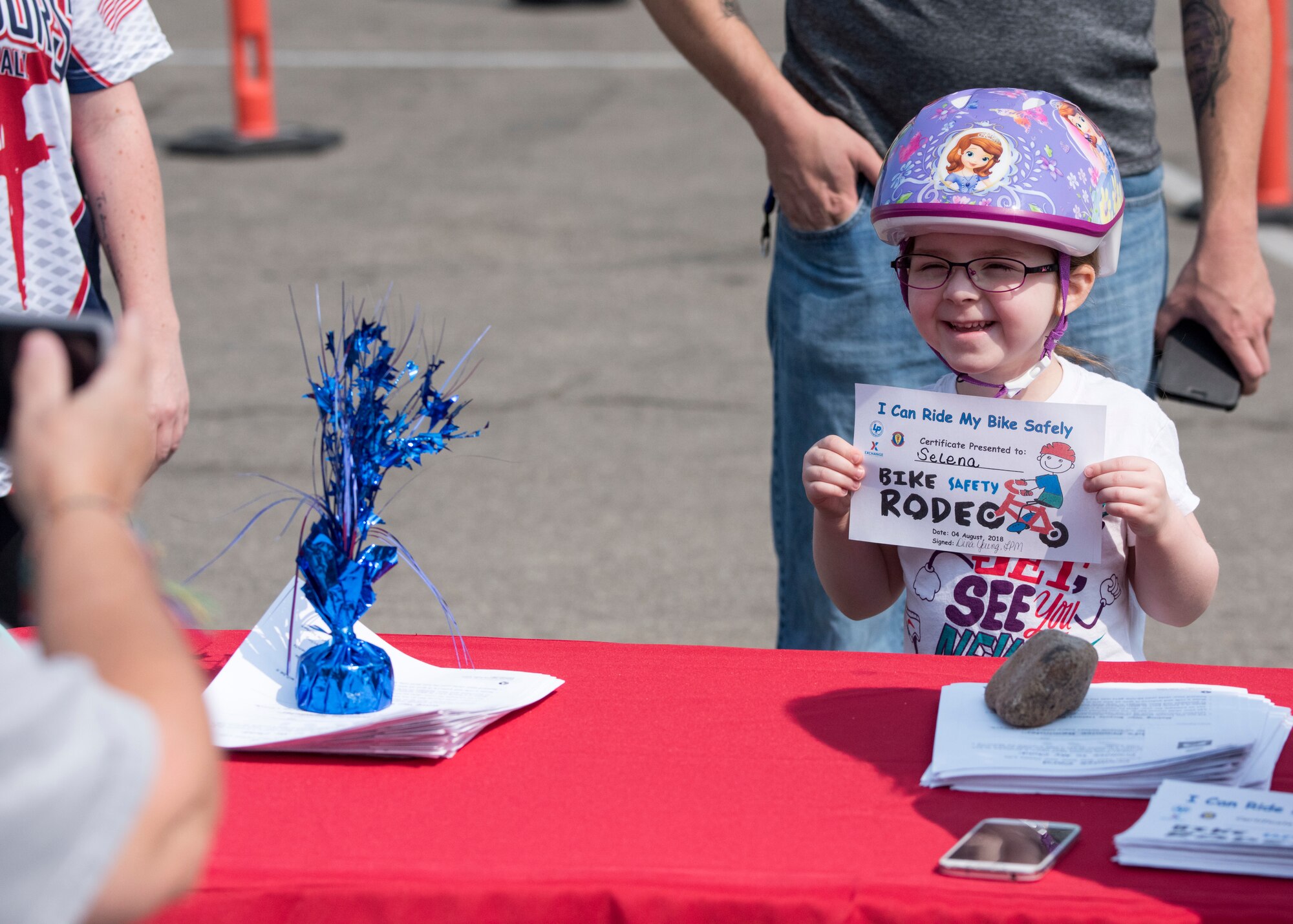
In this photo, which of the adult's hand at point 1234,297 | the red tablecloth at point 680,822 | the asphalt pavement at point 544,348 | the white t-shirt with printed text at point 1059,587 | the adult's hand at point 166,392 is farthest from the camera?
the asphalt pavement at point 544,348

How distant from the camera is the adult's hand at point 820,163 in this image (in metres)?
2.72

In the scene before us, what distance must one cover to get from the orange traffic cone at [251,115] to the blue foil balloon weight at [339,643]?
30.5 ft

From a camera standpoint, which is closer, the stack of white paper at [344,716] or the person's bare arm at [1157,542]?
the stack of white paper at [344,716]

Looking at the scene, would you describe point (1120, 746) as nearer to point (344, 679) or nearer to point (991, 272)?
point (991, 272)

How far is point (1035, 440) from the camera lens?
Answer: 78.7 inches

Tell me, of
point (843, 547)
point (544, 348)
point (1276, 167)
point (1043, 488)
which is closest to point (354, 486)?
point (843, 547)

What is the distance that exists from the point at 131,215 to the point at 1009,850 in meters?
1.77

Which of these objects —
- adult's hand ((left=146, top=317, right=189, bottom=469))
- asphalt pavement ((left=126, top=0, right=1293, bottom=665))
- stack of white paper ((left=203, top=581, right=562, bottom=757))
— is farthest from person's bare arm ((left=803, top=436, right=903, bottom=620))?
adult's hand ((left=146, top=317, right=189, bottom=469))

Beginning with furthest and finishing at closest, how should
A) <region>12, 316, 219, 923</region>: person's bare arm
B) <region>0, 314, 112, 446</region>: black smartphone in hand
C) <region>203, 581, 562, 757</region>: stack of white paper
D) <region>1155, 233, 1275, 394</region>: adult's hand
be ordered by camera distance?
<region>1155, 233, 1275, 394</region>: adult's hand
<region>203, 581, 562, 757</region>: stack of white paper
<region>0, 314, 112, 446</region>: black smartphone in hand
<region>12, 316, 219, 923</region>: person's bare arm

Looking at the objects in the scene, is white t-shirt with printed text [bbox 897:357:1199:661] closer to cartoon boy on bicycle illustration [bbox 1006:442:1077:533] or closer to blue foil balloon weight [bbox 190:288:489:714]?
cartoon boy on bicycle illustration [bbox 1006:442:1077:533]

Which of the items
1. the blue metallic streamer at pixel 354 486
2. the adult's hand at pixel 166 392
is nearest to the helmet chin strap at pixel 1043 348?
the blue metallic streamer at pixel 354 486

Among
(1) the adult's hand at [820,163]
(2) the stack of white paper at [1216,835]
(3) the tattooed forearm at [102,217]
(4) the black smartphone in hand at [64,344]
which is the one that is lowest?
(2) the stack of white paper at [1216,835]

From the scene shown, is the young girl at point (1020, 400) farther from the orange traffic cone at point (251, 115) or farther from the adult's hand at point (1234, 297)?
the orange traffic cone at point (251, 115)

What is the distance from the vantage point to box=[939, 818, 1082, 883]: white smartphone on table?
1441 mm
